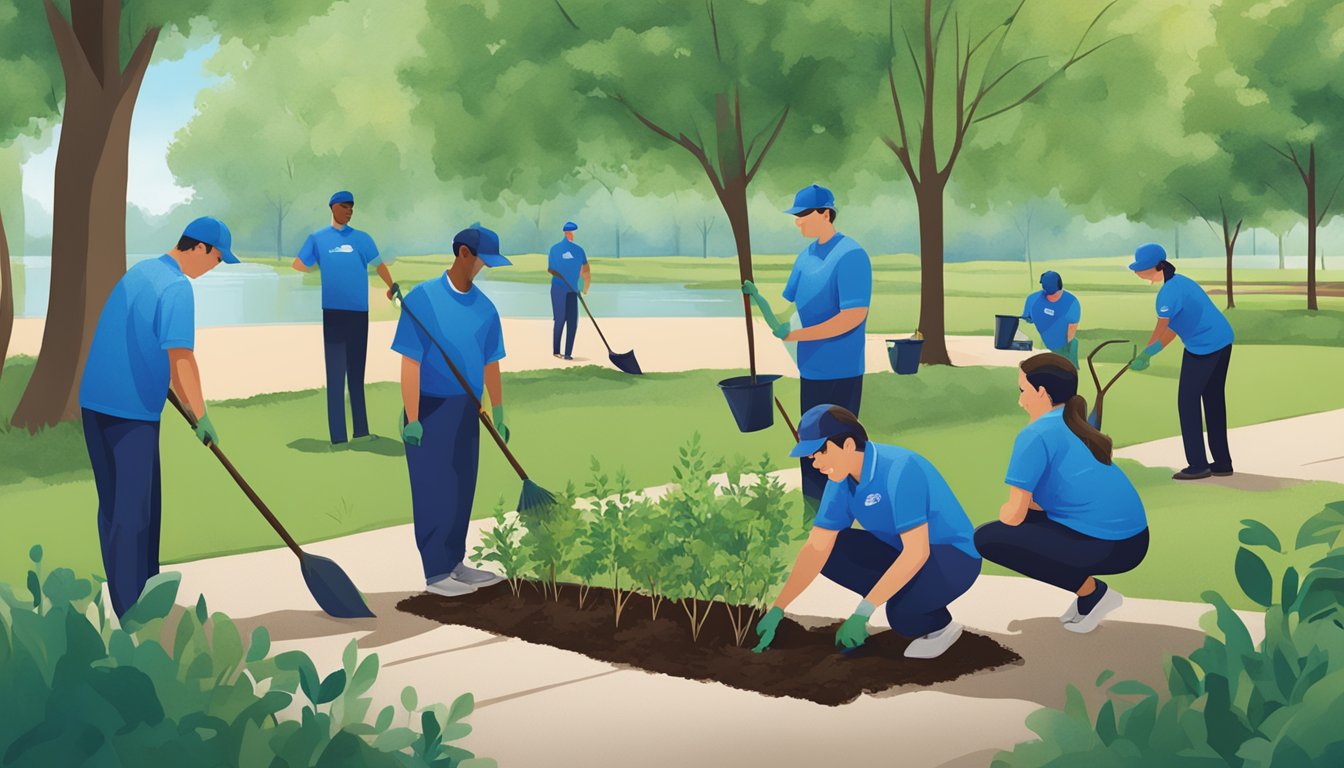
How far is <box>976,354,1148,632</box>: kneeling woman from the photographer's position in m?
6.61

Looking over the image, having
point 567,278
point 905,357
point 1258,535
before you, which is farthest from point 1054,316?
point 1258,535

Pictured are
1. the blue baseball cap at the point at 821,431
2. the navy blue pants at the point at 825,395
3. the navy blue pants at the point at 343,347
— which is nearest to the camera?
the blue baseball cap at the point at 821,431

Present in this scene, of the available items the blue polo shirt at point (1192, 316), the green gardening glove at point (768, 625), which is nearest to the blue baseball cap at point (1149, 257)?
the blue polo shirt at point (1192, 316)

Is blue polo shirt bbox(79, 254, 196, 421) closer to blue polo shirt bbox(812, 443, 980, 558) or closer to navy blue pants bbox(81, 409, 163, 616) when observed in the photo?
navy blue pants bbox(81, 409, 163, 616)

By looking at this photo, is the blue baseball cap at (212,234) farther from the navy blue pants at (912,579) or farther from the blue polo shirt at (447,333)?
the navy blue pants at (912,579)

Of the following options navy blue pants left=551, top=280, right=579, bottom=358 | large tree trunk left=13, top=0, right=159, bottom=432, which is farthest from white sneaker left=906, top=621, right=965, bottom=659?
navy blue pants left=551, top=280, right=579, bottom=358

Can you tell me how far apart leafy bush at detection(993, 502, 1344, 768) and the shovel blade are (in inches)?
158

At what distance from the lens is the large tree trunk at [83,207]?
46.3 ft

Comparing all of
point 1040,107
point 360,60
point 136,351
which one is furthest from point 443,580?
point 360,60

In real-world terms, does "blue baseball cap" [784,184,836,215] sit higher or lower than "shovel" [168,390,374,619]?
higher

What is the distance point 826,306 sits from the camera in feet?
28.4

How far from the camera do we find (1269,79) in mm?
30188

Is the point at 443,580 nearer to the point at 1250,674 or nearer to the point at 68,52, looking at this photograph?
the point at 1250,674

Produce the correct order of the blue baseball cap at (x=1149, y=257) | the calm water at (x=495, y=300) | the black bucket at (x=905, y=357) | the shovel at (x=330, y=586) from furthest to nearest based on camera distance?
the calm water at (x=495, y=300), the black bucket at (x=905, y=357), the blue baseball cap at (x=1149, y=257), the shovel at (x=330, y=586)
